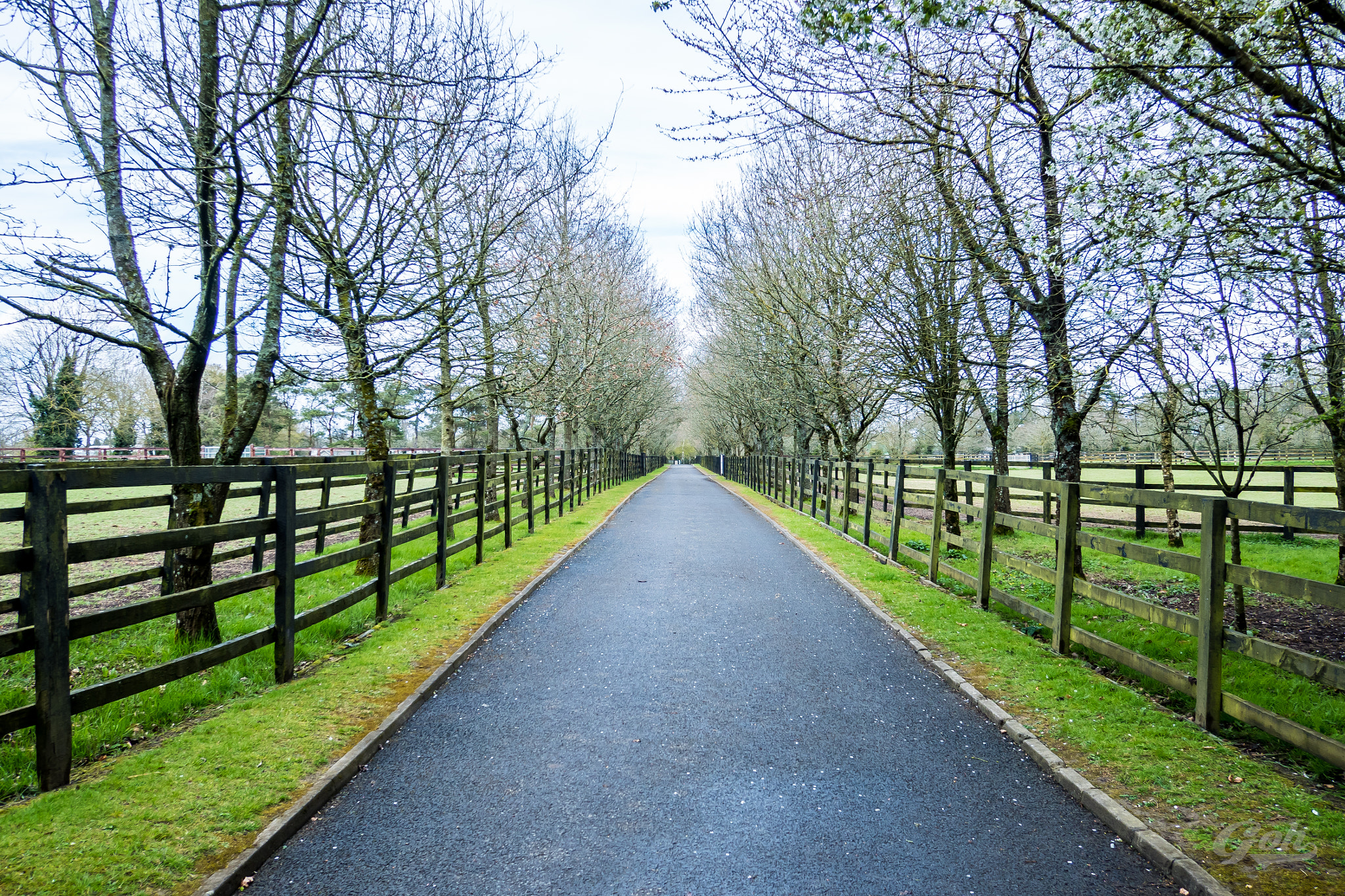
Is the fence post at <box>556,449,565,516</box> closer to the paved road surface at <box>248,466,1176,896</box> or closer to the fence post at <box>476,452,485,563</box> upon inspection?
the fence post at <box>476,452,485,563</box>

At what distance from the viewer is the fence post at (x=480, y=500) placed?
9.23 meters

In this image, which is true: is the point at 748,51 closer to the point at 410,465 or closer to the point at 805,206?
the point at 410,465

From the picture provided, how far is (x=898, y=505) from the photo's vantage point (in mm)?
9484

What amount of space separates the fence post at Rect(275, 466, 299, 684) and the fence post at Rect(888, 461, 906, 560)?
7331 mm

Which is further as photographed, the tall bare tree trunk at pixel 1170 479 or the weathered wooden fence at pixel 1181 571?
the tall bare tree trunk at pixel 1170 479

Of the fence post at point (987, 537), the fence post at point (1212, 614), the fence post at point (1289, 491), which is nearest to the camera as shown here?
the fence post at point (1212, 614)

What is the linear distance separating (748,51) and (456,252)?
4135 mm

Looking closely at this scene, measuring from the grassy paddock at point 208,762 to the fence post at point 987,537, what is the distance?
5.03 m

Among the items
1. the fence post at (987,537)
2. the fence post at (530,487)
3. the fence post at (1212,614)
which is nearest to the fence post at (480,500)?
the fence post at (530,487)

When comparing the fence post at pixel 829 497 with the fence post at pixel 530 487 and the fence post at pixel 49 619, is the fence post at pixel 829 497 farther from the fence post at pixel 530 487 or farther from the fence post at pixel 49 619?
the fence post at pixel 49 619

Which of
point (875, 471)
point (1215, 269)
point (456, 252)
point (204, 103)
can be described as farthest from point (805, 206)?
point (204, 103)

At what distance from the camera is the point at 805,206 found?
1307cm

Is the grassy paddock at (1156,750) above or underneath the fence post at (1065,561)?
underneath

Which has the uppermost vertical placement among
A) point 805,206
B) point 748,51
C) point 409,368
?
point 805,206
